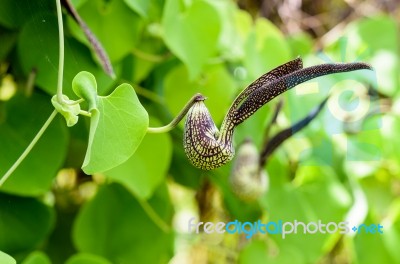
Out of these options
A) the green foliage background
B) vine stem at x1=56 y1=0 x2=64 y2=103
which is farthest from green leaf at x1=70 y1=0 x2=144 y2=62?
vine stem at x1=56 y1=0 x2=64 y2=103

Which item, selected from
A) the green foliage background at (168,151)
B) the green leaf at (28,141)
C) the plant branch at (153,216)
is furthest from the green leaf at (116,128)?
the plant branch at (153,216)

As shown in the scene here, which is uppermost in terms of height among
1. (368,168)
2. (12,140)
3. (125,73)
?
(368,168)

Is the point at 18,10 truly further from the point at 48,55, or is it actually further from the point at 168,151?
the point at 168,151

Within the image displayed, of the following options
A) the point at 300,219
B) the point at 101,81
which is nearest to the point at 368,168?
the point at 300,219

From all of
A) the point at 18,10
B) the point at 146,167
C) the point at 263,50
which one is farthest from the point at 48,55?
the point at 263,50

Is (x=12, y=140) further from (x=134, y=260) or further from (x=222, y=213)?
(x=222, y=213)
